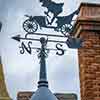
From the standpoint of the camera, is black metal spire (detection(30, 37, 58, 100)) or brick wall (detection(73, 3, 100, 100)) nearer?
black metal spire (detection(30, 37, 58, 100))

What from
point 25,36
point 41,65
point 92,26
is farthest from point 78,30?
point 41,65

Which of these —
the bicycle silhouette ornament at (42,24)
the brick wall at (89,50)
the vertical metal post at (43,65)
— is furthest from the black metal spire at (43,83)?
the brick wall at (89,50)

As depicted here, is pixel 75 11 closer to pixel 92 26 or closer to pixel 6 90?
pixel 92 26

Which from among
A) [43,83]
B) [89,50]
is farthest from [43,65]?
[89,50]

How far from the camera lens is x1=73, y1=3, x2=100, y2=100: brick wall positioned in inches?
253

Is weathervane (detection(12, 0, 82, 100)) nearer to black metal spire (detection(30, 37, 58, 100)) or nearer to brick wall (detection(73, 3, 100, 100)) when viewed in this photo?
black metal spire (detection(30, 37, 58, 100))

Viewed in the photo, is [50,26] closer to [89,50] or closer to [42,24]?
[42,24]

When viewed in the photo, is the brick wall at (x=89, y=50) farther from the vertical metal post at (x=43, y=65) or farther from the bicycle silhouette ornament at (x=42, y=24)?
the vertical metal post at (x=43, y=65)

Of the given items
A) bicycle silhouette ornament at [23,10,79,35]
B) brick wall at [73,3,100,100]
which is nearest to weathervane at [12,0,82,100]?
bicycle silhouette ornament at [23,10,79,35]

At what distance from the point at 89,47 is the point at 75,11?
41.4 inches

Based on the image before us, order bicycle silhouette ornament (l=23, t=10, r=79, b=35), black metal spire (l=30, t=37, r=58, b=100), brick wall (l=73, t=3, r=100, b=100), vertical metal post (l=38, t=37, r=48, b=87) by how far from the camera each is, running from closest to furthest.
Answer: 1. black metal spire (l=30, t=37, r=58, b=100)
2. vertical metal post (l=38, t=37, r=48, b=87)
3. bicycle silhouette ornament (l=23, t=10, r=79, b=35)
4. brick wall (l=73, t=3, r=100, b=100)

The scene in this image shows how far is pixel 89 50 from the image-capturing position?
671 cm

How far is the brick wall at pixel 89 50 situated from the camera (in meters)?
6.43

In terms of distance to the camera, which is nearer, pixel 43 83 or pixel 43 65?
pixel 43 83
